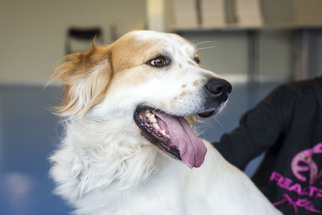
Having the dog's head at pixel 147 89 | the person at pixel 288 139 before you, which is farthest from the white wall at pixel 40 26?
the dog's head at pixel 147 89

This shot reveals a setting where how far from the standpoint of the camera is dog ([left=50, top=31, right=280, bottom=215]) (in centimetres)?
144

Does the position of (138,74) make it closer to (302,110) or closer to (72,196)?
(72,196)

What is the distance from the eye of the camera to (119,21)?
10.1 metres

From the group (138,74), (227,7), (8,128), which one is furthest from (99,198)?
(227,7)

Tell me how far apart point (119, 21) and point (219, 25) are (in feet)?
8.85

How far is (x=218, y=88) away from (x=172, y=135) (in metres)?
0.25

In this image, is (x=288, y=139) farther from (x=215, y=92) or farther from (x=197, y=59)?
(x=215, y=92)

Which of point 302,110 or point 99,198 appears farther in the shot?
point 302,110

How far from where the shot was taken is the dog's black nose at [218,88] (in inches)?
55.6

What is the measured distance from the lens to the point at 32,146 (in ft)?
13.1

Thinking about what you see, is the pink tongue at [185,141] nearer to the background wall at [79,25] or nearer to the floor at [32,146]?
the floor at [32,146]

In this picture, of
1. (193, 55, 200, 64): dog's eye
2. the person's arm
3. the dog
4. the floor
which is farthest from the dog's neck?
the person's arm

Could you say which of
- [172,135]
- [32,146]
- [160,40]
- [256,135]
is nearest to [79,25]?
[32,146]

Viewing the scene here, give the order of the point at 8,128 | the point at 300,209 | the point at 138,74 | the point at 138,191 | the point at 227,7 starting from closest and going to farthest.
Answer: the point at 138,191 < the point at 138,74 < the point at 300,209 < the point at 8,128 < the point at 227,7
